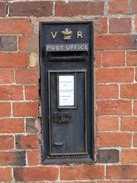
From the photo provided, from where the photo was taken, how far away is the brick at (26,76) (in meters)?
1.82

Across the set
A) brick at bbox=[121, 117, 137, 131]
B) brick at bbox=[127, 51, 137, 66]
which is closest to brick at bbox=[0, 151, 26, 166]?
brick at bbox=[121, 117, 137, 131]

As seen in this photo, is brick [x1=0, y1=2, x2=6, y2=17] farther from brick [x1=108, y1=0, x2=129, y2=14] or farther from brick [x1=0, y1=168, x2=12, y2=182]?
brick [x1=0, y1=168, x2=12, y2=182]

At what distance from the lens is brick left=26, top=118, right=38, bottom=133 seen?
1.85m

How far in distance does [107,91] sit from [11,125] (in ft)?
2.01

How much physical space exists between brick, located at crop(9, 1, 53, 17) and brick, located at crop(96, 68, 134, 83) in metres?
0.46

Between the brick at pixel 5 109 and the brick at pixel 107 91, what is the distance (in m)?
0.54

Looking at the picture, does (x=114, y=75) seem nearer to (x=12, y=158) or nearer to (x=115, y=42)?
(x=115, y=42)

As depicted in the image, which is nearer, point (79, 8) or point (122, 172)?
point (79, 8)

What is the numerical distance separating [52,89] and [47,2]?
1.66 ft

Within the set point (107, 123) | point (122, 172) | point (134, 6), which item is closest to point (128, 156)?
point (122, 172)

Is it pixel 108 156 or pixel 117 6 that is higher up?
pixel 117 6

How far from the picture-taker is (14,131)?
1854 mm

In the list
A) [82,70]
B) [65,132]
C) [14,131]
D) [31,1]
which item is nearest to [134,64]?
[82,70]

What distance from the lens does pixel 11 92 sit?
6.00ft
